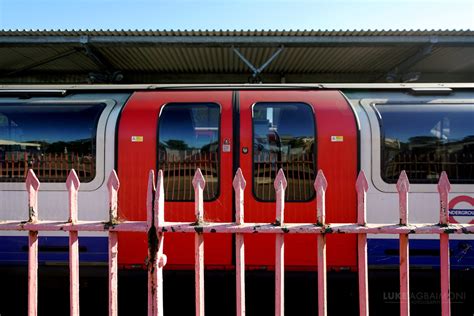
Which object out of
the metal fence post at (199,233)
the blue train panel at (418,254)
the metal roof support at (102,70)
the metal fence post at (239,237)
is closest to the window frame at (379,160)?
the blue train panel at (418,254)

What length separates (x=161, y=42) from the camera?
664 centimetres

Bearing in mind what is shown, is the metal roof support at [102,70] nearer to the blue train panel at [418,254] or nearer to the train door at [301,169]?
the train door at [301,169]

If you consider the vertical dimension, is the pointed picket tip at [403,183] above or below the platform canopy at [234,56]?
below

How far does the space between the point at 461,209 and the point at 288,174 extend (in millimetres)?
1613

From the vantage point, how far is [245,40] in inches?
259

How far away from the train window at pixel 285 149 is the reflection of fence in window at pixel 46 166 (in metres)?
1.63

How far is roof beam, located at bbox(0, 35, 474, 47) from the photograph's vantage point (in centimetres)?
658

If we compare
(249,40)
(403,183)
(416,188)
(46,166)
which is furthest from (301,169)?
(249,40)

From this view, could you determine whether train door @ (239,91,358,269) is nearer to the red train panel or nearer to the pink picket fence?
the red train panel

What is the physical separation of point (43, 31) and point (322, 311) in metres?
7.35

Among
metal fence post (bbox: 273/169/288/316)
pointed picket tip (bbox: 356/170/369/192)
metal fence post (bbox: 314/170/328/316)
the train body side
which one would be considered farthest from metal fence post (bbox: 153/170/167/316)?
the train body side

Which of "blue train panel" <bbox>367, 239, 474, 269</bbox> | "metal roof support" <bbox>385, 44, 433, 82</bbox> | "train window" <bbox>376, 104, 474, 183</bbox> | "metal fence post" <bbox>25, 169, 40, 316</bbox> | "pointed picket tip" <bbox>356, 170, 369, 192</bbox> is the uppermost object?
"metal roof support" <bbox>385, 44, 433, 82</bbox>

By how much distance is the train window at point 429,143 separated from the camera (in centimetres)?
305

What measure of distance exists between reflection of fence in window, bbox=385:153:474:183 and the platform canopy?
421 centimetres
